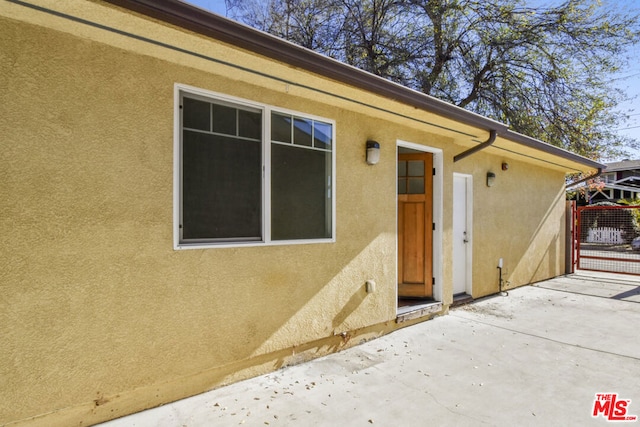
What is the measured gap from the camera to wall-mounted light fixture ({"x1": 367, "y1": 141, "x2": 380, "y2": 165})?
15.0 feet

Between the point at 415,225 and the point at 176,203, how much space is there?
4.18 m

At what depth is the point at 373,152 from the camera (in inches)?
180

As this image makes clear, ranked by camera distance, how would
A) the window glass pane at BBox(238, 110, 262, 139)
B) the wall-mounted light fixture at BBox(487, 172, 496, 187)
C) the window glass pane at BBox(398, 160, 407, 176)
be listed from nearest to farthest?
the window glass pane at BBox(238, 110, 262, 139)
the window glass pane at BBox(398, 160, 407, 176)
the wall-mounted light fixture at BBox(487, 172, 496, 187)

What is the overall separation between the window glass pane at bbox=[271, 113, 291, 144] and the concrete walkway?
8.48ft

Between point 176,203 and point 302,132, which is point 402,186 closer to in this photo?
point 302,132

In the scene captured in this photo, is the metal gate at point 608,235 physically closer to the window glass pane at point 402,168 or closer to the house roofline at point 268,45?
the window glass pane at point 402,168

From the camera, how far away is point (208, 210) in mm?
3373

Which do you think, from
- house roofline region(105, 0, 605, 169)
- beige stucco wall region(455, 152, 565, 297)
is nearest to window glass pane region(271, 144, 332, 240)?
house roofline region(105, 0, 605, 169)

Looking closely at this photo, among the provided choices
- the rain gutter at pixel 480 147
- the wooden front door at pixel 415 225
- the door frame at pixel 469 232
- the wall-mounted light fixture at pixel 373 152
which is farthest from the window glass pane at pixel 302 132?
the door frame at pixel 469 232

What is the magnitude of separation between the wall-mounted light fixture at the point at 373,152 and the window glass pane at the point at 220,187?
5.22ft

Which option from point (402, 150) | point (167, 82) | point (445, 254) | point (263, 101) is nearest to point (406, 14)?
point (402, 150)

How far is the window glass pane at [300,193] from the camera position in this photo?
12.6ft

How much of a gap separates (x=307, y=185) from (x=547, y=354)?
364cm

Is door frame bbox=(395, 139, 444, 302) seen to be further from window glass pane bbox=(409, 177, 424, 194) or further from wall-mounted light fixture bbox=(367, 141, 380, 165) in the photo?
wall-mounted light fixture bbox=(367, 141, 380, 165)
